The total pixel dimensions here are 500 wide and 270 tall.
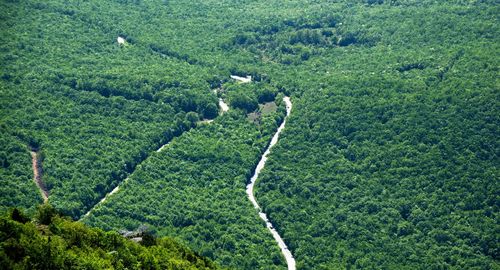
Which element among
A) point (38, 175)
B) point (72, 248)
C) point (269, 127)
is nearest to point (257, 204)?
point (269, 127)

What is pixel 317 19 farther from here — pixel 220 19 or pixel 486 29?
pixel 486 29

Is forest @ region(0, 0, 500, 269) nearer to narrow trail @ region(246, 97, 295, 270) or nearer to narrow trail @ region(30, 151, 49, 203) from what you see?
narrow trail @ region(246, 97, 295, 270)

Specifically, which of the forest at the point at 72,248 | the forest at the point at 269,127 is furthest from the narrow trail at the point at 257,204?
the forest at the point at 72,248

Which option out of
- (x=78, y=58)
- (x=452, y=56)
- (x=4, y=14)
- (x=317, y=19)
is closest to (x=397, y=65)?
(x=452, y=56)

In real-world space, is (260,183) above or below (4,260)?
below

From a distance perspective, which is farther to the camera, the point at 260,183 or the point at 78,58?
the point at 78,58

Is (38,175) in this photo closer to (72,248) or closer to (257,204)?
(257,204)
